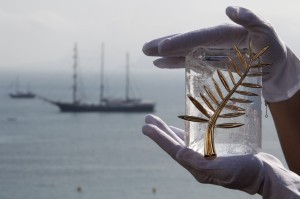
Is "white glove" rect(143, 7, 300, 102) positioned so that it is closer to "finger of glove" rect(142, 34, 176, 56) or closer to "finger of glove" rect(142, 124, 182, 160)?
"finger of glove" rect(142, 34, 176, 56)

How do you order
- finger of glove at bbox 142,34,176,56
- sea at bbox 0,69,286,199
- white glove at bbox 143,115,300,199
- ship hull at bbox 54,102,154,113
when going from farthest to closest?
ship hull at bbox 54,102,154,113
sea at bbox 0,69,286,199
finger of glove at bbox 142,34,176,56
white glove at bbox 143,115,300,199

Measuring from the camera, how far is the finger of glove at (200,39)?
1.67 meters

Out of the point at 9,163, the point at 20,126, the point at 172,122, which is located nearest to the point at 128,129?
the point at 172,122

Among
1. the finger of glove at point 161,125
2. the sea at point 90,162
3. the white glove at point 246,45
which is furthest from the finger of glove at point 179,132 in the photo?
the sea at point 90,162

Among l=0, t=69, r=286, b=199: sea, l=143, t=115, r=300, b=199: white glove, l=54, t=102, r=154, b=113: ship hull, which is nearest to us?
l=143, t=115, r=300, b=199: white glove

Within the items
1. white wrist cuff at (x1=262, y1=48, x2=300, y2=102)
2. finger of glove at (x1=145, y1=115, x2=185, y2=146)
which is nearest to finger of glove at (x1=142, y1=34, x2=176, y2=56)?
finger of glove at (x1=145, y1=115, x2=185, y2=146)

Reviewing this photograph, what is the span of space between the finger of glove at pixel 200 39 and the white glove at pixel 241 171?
0.53 ft

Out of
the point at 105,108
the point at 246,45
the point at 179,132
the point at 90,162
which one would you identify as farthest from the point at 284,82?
the point at 105,108

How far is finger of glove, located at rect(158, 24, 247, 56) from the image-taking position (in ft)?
5.49

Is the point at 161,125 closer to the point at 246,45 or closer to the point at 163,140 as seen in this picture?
the point at 163,140

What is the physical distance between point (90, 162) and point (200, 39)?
3183cm

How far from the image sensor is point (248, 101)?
1.68 m

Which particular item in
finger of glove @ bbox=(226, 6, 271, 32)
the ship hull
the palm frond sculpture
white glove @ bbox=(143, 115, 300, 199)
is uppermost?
finger of glove @ bbox=(226, 6, 271, 32)

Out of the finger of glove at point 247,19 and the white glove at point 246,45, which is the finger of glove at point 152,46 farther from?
the finger of glove at point 247,19
